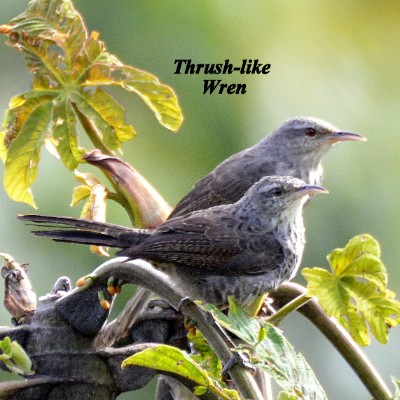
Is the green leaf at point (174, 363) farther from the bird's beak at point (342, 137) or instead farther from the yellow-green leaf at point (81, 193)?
the bird's beak at point (342, 137)

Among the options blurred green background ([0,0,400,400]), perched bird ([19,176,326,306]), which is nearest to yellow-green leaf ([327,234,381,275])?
perched bird ([19,176,326,306])

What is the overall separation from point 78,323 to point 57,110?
2.09 ft

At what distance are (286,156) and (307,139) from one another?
0.38 feet

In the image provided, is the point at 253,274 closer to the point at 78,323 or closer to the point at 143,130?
the point at 78,323

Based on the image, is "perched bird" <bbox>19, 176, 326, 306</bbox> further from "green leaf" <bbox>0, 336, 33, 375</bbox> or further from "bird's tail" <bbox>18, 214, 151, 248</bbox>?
"green leaf" <bbox>0, 336, 33, 375</bbox>

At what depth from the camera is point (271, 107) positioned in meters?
4.12

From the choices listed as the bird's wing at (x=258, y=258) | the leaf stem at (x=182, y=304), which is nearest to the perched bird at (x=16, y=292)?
the leaf stem at (x=182, y=304)

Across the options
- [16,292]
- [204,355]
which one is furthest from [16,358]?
[204,355]

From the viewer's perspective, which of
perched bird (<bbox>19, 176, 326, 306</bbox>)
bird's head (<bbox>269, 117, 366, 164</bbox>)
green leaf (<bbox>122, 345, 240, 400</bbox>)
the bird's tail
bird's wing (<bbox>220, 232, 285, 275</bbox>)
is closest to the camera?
green leaf (<bbox>122, 345, 240, 400</bbox>)

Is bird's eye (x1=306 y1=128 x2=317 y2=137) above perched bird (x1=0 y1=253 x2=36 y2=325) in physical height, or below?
above

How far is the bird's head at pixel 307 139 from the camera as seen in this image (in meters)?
3.71

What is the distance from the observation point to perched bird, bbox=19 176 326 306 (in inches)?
95.3

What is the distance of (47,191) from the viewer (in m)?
3.40

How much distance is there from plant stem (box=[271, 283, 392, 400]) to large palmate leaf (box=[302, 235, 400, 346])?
0.11ft
